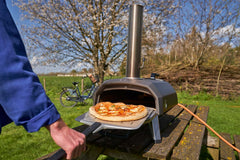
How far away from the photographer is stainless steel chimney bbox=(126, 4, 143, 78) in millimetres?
2434

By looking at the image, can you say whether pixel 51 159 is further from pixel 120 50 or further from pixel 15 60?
pixel 120 50

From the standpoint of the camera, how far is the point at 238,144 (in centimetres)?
249

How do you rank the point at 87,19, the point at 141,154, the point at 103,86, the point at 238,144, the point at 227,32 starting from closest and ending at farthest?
1. the point at 141,154
2. the point at 103,86
3. the point at 238,144
4. the point at 87,19
5. the point at 227,32

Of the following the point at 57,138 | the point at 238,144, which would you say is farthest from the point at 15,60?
the point at 238,144

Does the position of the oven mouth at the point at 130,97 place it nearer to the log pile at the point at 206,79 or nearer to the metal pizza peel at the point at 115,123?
the metal pizza peel at the point at 115,123

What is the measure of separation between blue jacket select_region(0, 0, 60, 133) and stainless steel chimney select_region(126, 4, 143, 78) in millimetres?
1720

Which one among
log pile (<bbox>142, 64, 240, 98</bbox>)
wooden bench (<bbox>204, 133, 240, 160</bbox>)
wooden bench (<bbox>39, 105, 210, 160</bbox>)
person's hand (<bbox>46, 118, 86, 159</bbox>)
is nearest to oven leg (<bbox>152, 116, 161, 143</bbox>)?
wooden bench (<bbox>39, 105, 210, 160</bbox>)

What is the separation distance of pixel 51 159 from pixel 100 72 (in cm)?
730

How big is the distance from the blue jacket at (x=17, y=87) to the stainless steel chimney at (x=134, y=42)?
1720 mm

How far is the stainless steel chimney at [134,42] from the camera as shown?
2434 millimetres

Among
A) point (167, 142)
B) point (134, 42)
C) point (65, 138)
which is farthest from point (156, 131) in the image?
point (134, 42)

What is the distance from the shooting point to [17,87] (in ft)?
2.52

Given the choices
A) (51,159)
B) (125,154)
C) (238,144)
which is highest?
(51,159)

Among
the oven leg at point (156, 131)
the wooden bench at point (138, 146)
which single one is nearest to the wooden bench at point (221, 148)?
the wooden bench at point (138, 146)
